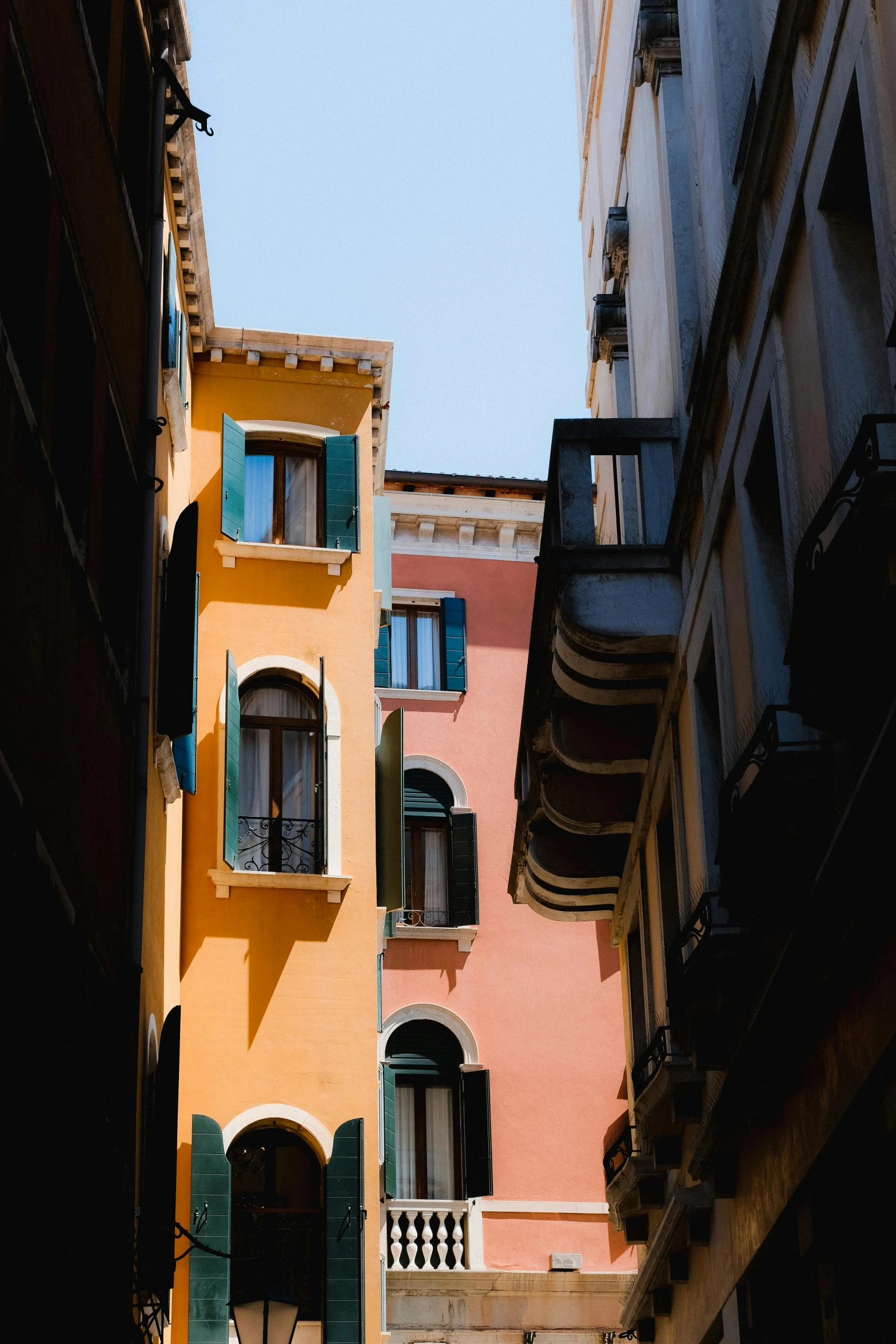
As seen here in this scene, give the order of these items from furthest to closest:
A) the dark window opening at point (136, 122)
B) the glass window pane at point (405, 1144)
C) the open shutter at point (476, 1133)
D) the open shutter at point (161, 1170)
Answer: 1. the glass window pane at point (405, 1144)
2. the open shutter at point (476, 1133)
3. the dark window opening at point (136, 122)
4. the open shutter at point (161, 1170)

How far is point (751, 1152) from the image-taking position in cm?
1008

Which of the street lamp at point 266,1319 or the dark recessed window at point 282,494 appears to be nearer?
the street lamp at point 266,1319

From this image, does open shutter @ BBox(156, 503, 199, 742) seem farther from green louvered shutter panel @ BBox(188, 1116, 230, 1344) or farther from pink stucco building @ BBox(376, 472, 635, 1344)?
pink stucco building @ BBox(376, 472, 635, 1344)

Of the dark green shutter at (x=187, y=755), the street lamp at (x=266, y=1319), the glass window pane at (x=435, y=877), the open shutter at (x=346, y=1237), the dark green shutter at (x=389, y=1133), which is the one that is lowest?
the street lamp at (x=266, y=1319)

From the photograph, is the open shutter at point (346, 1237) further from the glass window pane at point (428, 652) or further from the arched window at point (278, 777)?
the glass window pane at point (428, 652)

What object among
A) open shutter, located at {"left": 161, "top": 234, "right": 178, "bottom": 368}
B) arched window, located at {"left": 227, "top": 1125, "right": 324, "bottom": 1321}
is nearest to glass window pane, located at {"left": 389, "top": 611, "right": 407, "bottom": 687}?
open shutter, located at {"left": 161, "top": 234, "right": 178, "bottom": 368}

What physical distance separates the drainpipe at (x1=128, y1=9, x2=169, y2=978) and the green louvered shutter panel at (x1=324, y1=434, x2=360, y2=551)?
4108 mm

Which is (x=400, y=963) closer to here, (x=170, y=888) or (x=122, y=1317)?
(x=170, y=888)

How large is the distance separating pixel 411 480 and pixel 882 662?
2223cm

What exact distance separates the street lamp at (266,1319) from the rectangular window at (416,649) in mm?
15308

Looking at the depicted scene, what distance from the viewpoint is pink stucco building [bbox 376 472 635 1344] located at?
2302cm

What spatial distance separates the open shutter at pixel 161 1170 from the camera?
39.8ft

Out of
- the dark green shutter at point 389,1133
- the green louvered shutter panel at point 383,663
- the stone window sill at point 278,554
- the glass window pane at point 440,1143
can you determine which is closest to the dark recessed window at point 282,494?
the stone window sill at point 278,554

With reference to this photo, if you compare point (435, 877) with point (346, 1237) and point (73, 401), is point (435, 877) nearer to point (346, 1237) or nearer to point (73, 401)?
point (346, 1237)
